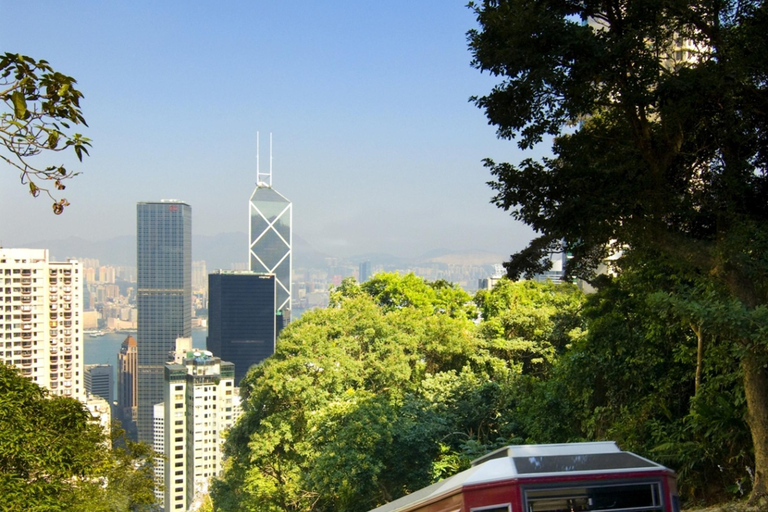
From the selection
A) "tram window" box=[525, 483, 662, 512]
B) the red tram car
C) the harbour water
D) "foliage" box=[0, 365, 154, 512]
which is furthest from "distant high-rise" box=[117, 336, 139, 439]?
"tram window" box=[525, 483, 662, 512]

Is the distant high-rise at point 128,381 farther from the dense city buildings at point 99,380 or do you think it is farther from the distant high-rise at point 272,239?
the distant high-rise at point 272,239

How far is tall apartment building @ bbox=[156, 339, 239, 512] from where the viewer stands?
7525cm

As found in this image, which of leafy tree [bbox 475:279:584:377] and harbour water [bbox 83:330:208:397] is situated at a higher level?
leafy tree [bbox 475:279:584:377]

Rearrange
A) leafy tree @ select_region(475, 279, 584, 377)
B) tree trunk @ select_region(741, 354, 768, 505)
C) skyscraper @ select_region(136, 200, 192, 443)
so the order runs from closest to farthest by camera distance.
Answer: tree trunk @ select_region(741, 354, 768, 505), leafy tree @ select_region(475, 279, 584, 377), skyscraper @ select_region(136, 200, 192, 443)

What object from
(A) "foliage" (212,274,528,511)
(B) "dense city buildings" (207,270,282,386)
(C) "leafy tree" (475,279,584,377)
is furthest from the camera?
(B) "dense city buildings" (207,270,282,386)

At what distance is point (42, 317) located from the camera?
47.4 metres

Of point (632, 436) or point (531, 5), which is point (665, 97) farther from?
point (632, 436)

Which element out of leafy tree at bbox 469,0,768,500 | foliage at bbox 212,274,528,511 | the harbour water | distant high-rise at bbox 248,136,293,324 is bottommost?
the harbour water

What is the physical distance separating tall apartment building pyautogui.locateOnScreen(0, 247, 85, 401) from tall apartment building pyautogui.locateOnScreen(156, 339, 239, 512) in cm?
2212

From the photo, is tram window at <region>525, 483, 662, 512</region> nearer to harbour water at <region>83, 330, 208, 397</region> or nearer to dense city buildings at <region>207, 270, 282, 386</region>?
dense city buildings at <region>207, 270, 282, 386</region>

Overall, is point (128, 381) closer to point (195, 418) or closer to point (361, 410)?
point (195, 418)

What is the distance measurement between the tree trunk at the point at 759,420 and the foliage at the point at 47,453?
6185mm

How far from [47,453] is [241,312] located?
13791cm

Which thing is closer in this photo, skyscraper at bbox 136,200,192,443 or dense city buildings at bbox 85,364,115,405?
dense city buildings at bbox 85,364,115,405
